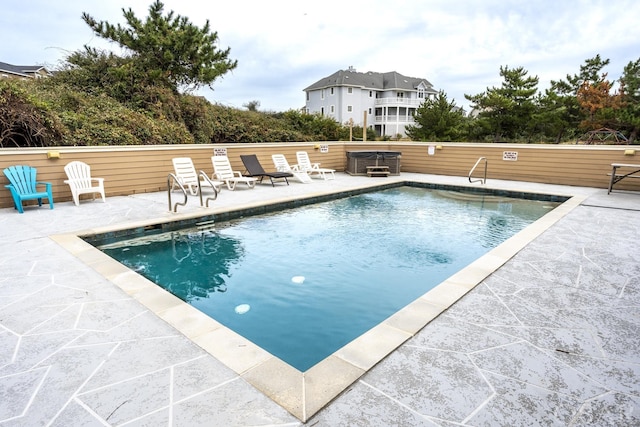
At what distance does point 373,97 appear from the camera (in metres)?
35.6

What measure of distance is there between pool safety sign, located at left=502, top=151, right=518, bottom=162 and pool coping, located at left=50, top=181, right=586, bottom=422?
7391 millimetres

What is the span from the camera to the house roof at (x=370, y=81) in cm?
3362

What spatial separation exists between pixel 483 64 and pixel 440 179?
14642 millimetres

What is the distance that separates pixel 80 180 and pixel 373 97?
32.4 metres

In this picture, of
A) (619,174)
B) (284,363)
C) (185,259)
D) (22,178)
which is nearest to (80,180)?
(22,178)

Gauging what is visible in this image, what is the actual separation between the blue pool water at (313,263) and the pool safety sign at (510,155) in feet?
11.7

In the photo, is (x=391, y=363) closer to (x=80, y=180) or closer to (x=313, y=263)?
(x=313, y=263)

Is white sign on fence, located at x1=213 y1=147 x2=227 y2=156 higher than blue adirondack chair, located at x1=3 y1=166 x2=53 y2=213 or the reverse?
higher

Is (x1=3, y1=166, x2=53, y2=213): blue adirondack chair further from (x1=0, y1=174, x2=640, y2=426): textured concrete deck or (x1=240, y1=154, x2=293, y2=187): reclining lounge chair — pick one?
(x1=240, y1=154, x2=293, y2=187): reclining lounge chair

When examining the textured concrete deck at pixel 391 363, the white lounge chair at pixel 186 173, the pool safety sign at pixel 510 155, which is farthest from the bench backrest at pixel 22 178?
the pool safety sign at pixel 510 155

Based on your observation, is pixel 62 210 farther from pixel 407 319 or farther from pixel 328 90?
pixel 328 90

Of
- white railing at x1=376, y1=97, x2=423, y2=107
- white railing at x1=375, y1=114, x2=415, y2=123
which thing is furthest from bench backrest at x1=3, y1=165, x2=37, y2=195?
white railing at x1=376, y1=97, x2=423, y2=107

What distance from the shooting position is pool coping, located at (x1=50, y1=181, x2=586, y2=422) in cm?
180

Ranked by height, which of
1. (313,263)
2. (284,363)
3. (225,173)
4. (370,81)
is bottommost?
(313,263)
